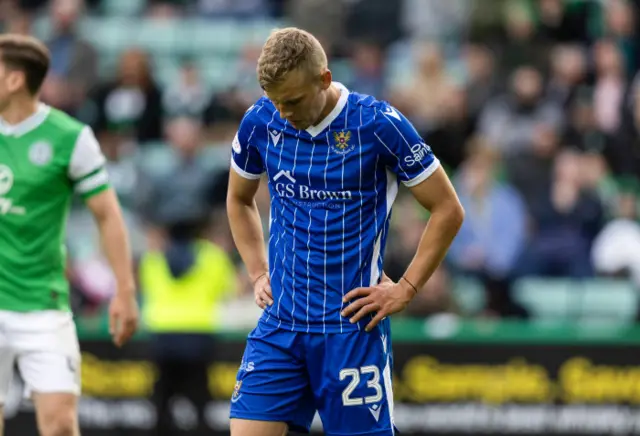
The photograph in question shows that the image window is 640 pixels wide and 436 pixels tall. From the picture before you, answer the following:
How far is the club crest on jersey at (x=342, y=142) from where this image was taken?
5.83 metres

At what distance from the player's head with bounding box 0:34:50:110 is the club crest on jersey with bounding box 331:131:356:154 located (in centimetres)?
219

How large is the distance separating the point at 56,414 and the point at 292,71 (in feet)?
8.61

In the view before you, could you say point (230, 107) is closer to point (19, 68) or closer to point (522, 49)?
point (522, 49)

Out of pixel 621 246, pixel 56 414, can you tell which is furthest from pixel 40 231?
pixel 621 246

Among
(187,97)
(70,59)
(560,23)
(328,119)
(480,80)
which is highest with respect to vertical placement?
(560,23)

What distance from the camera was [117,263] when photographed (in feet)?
23.8

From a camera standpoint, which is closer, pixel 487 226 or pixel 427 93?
pixel 487 226

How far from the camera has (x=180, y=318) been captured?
1072cm

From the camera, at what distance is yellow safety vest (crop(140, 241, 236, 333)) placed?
35.3 ft

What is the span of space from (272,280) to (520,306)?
223 inches

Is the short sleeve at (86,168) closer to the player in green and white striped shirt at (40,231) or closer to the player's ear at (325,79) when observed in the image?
the player in green and white striped shirt at (40,231)

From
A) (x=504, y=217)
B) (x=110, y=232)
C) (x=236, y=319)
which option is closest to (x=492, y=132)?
(x=504, y=217)

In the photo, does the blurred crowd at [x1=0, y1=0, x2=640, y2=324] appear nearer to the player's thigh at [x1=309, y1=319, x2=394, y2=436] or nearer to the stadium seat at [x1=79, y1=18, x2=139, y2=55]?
the stadium seat at [x1=79, y1=18, x2=139, y2=55]

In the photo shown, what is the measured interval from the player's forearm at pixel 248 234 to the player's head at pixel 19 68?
1587 mm
